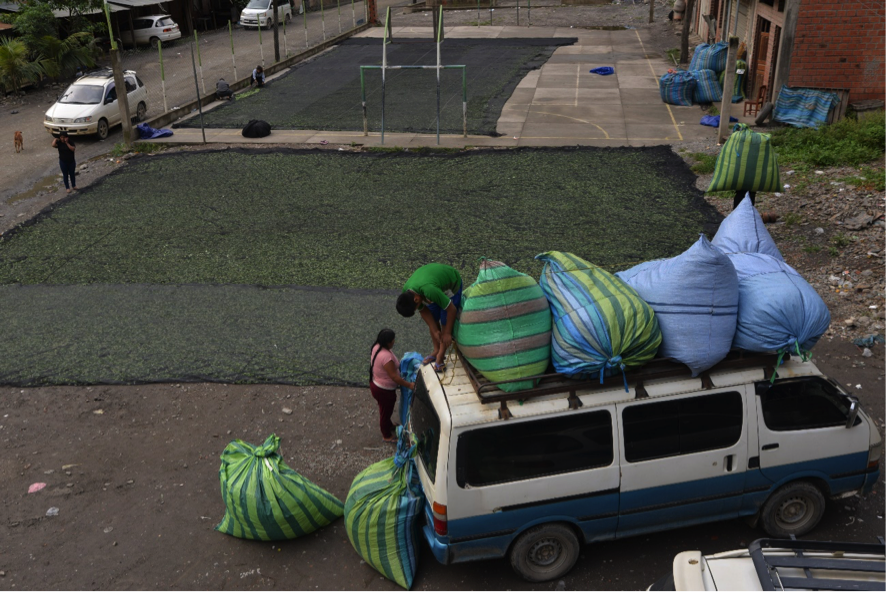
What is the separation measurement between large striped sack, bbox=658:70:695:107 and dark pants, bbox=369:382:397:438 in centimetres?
1752

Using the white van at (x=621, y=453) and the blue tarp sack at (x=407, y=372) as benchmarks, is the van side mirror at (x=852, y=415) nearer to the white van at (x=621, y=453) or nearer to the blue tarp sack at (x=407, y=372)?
the white van at (x=621, y=453)

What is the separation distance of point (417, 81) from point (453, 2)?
25839 mm

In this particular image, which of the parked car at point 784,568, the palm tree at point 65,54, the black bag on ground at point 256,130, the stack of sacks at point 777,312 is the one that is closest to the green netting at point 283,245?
the black bag on ground at point 256,130

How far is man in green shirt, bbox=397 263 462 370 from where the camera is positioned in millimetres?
6152

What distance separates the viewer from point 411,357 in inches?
274

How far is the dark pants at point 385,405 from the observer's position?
7.04 meters

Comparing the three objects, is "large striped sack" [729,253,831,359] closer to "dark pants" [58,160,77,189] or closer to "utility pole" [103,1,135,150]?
"dark pants" [58,160,77,189]

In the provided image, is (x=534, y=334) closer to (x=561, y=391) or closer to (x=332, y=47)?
(x=561, y=391)

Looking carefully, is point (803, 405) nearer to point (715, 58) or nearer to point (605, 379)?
point (605, 379)

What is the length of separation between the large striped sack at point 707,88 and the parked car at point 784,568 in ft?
64.5

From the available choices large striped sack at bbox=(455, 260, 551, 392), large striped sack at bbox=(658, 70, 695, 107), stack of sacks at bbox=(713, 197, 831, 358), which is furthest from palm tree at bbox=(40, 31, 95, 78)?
stack of sacks at bbox=(713, 197, 831, 358)

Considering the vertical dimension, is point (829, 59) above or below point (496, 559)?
above

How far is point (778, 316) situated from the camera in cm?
547

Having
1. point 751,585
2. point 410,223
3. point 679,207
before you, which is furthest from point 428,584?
point 679,207
